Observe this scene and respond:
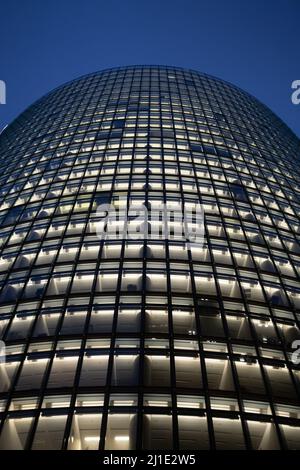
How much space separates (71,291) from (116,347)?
6.83 meters

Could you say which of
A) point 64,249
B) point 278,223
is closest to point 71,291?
point 64,249

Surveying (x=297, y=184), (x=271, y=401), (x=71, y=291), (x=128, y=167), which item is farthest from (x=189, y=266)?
(x=297, y=184)

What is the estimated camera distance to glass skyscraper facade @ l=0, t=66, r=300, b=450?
73.9ft

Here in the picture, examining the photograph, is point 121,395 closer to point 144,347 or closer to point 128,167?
point 144,347

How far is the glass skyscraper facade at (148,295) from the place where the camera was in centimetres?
2253

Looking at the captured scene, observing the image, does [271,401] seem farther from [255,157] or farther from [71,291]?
[255,157]

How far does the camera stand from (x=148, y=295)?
3105 cm

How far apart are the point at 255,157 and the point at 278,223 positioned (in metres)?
15.7

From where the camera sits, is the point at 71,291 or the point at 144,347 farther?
the point at 71,291

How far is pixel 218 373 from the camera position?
25.9 meters

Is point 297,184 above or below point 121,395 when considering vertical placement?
above

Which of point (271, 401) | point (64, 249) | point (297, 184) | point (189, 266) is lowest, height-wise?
→ point (271, 401)

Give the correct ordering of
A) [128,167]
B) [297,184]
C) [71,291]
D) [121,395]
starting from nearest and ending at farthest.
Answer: [121,395]
[71,291]
[128,167]
[297,184]
